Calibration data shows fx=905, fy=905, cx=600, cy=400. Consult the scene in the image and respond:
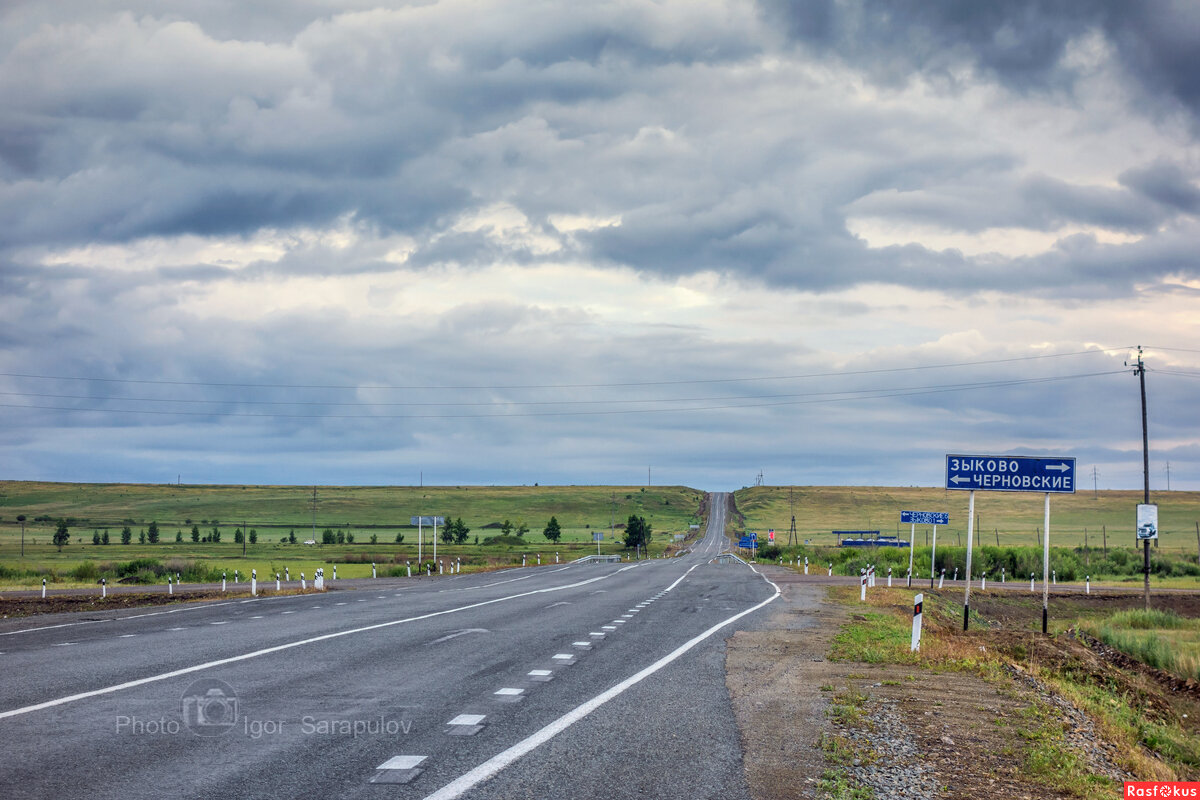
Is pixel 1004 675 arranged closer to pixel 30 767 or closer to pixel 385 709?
pixel 385 709

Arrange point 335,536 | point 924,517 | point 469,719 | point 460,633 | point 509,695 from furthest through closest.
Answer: point 335,536, point 924,517, point 460,633, point 509,695, point 469,719

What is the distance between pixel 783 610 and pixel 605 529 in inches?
6695

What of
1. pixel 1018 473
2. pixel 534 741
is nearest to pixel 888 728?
pixel 534 741

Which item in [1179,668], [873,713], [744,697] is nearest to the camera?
[873,713]

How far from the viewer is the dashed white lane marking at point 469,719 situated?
9836 millimetres

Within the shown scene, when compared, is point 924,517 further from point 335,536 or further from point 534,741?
point 335,536

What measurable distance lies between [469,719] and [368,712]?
1212 millimetres

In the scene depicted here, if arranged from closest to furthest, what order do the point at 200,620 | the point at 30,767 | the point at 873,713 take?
the point at 30,767 < the point at 873,713 < the point at 200,620

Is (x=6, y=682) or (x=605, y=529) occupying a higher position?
(x=6, y=682)

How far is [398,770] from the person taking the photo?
778cm

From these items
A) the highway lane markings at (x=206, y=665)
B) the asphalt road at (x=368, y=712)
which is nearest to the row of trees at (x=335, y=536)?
the highway lane markings at (x=206, y=665)

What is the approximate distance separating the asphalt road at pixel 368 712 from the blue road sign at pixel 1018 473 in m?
7.58

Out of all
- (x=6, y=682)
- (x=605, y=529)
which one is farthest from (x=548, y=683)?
(x=605, y=529)

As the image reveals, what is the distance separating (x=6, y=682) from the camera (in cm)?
1211
